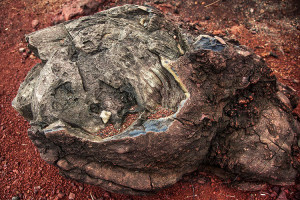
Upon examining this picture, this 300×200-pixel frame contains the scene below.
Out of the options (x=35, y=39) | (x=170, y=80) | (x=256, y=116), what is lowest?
(x=256, y=116)

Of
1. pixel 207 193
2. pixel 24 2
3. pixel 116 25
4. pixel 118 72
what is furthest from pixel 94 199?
pixel 24 2

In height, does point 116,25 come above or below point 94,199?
above

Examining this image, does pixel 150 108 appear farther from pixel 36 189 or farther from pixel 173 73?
pixel 36 189

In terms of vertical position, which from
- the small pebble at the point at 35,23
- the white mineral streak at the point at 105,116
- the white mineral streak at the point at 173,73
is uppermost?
the white mineral streak at the point at 173,73

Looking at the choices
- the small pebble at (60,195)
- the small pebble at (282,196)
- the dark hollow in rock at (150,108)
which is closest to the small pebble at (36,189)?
the small pebble at (60,195)

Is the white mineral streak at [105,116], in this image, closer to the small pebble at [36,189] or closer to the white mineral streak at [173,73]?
the white mineral streak at [173,73]

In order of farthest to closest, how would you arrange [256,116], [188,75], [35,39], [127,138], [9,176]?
[9,176] < [35,39] < [256,116] < [188,75] < [127,138]

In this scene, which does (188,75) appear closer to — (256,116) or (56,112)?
(256,116)

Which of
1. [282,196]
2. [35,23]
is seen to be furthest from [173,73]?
[35,23]
